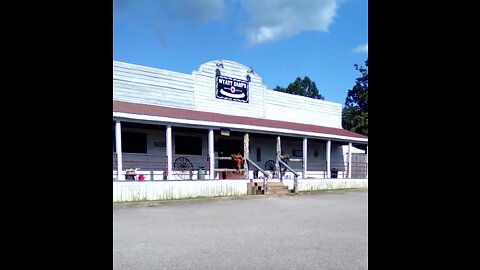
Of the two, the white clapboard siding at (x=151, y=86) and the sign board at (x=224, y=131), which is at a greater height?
the white clapboard siding at (x=151, y=86)

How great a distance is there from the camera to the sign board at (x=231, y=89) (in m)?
21.7

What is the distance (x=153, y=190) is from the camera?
1517 cm

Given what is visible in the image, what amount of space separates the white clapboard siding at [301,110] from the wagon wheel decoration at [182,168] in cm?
684

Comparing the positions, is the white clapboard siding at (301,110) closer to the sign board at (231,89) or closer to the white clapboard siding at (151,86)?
the sign board at (231,89)

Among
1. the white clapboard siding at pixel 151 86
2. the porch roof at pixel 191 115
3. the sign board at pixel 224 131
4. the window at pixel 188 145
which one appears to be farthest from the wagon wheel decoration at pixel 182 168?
the white clapboard siding at pixel 151 86

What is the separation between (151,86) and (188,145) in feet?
11.5

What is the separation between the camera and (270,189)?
1866cm

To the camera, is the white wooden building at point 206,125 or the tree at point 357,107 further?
the tree at point 357,107

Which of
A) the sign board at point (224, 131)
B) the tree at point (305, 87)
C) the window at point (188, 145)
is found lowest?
the window at point (188, 145)

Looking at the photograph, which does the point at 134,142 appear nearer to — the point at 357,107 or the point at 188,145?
the point at 188,145

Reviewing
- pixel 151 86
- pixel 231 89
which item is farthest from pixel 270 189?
pixel 151 86
